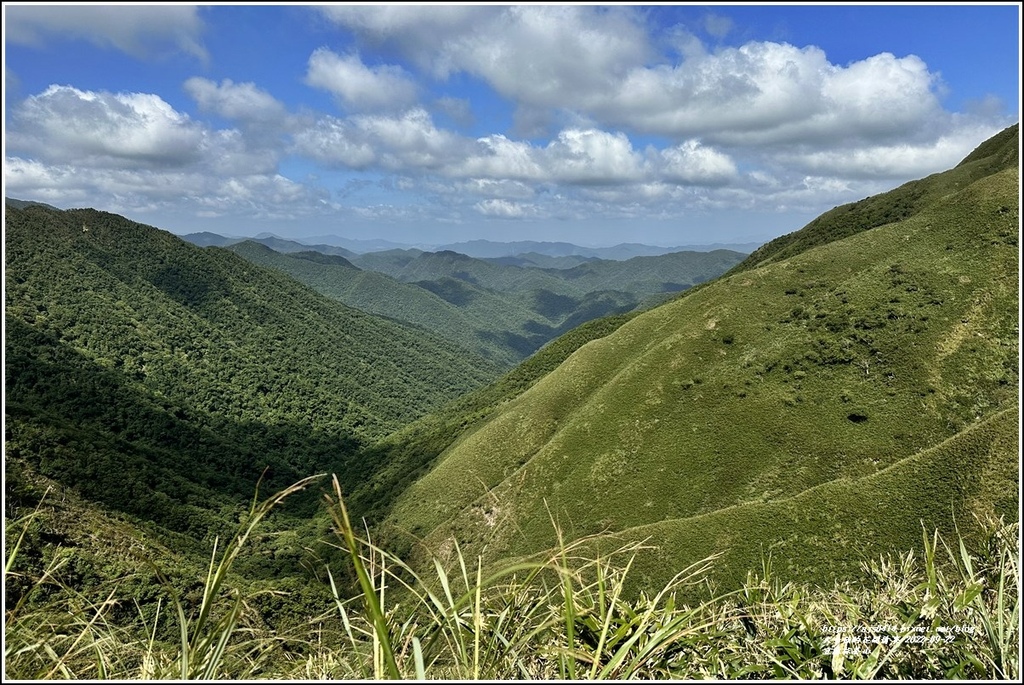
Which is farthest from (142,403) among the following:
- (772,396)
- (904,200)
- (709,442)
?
(904,200)

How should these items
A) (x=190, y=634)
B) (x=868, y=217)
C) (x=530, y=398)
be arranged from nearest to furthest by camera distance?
(x=190, y=634), (x=530, y=398), (x=868, y=217)

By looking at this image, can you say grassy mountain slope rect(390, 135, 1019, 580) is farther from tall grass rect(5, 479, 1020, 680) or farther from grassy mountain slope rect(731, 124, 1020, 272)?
tall grass rect(5, 479, 1020, 680)

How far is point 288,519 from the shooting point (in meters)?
113

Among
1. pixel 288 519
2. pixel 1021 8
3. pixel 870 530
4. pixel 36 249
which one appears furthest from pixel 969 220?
pixel 36 249

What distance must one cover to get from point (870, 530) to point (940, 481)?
5963 mm

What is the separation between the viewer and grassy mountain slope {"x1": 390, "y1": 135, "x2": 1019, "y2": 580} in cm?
5878

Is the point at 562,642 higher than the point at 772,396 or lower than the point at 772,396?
higher

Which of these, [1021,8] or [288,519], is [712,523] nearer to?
[1021,8]

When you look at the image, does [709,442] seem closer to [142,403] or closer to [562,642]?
[562,642]

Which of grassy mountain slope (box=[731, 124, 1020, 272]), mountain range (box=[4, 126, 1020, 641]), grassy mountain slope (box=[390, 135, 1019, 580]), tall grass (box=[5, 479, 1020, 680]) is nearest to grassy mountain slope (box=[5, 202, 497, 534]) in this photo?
mountain range (box=[4, 126, 1020, 641])

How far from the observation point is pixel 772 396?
7031 cm

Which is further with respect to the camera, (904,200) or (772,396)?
(904,200)

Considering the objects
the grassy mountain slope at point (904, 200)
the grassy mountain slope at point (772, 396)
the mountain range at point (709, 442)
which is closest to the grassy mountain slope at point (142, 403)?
the mountain range at point (709, 442)

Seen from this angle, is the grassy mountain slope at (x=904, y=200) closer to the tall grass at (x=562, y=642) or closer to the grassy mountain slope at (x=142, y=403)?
the grassy mountain slope at (x=142, y=403)
